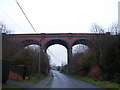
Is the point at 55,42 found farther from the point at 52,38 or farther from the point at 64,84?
the point at 64,84

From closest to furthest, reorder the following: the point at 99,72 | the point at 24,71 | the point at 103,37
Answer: the point at 24,71 < the point at 99,72 < the point at 103,37

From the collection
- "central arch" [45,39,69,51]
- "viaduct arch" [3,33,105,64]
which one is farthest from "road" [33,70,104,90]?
"central arch" [45,39,69,51]

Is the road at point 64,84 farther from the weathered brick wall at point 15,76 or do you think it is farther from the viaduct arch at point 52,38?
the viaduct arch at point 52,38

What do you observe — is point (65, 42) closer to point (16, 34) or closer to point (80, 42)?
point (80, 42)

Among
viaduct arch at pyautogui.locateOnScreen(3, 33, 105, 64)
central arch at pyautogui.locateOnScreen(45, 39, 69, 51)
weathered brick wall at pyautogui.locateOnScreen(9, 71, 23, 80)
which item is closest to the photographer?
weathered brick wall at pyautogui.locateOnScreen(9, 71, 23, 80)

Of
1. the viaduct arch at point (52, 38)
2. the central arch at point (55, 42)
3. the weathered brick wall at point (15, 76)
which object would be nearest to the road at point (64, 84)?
the weathered brick wall at point (15, 76)

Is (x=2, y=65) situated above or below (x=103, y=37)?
below

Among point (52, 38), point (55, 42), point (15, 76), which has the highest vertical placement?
point (52, 38)

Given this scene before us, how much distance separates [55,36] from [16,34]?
Answer: 43.3 ft

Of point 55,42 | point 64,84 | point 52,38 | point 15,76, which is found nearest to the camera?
point 64,84

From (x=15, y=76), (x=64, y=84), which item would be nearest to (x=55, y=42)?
(x=15, y=76)

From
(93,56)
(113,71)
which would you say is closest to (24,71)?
(113,71)

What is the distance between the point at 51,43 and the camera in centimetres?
8819

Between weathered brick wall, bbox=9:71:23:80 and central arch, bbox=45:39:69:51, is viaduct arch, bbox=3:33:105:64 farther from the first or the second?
weathered brick wall, bbox=9:71:23:80
